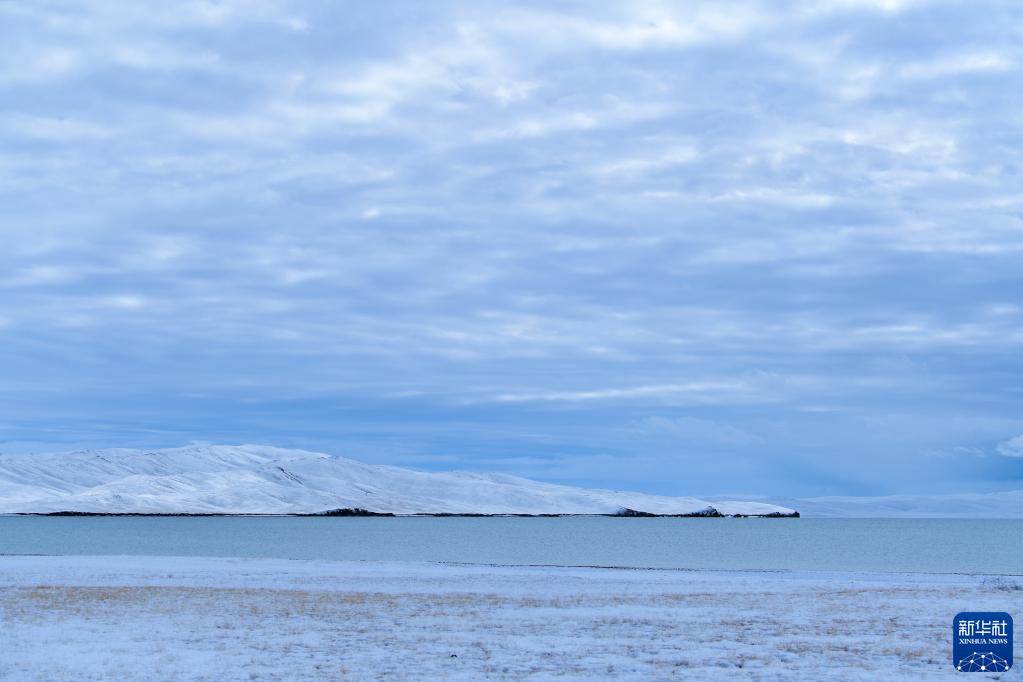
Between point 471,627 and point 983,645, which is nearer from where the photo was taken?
point 983,645

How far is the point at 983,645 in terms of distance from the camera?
2498 cm

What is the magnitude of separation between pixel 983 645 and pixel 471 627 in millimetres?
12843

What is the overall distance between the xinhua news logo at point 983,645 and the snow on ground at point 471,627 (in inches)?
22.4

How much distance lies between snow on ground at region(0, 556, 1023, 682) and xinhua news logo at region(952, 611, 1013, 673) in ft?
1.87

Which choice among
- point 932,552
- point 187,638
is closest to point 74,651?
point 187,638

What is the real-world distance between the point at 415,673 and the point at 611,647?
5994mm

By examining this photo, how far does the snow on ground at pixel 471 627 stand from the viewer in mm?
23453

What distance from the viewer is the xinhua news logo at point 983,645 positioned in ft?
77.4

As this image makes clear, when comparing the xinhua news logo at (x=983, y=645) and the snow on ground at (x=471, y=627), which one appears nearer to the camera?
the snow on ground at (x=471, y=627)

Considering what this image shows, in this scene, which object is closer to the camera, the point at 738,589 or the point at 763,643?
the point at 763,643

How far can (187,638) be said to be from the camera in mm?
27938

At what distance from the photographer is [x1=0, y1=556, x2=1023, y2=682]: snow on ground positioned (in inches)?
923

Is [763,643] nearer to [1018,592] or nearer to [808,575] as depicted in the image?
[1018,592]

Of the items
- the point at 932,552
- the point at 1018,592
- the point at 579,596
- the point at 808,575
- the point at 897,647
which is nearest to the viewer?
the point at 897,647
